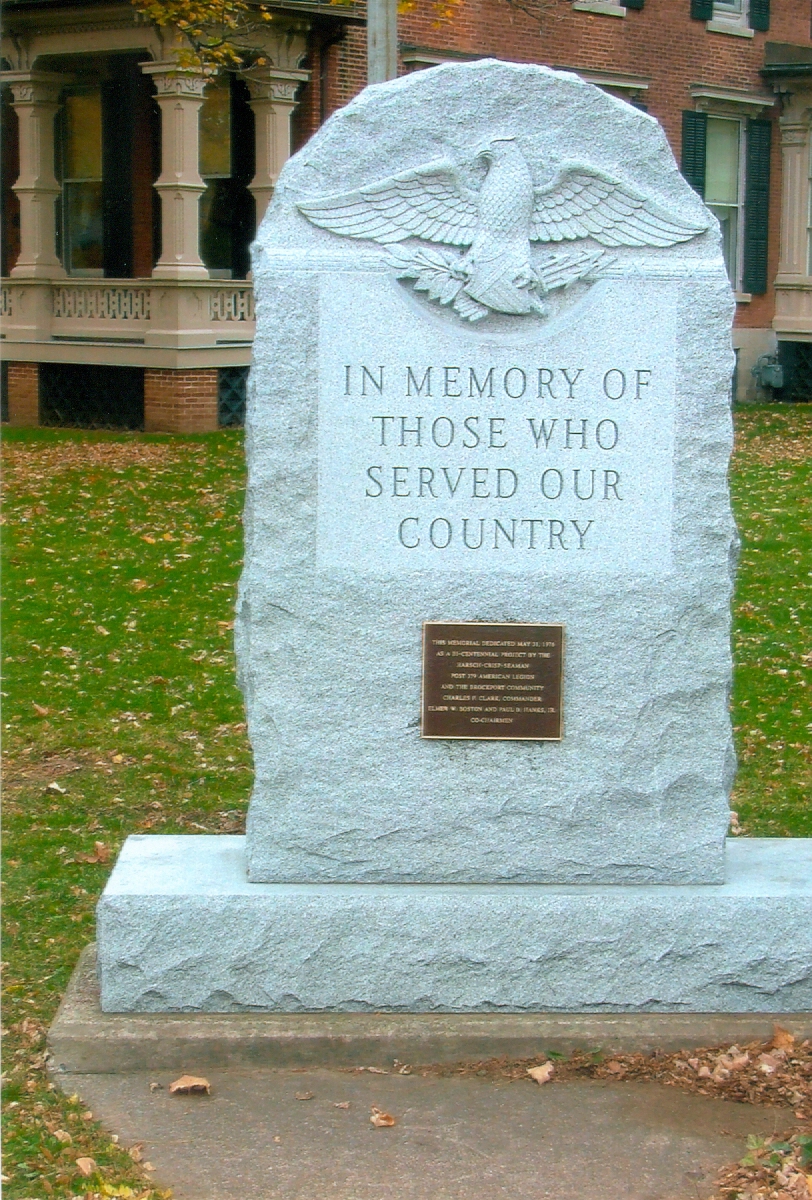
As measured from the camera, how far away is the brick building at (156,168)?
56.9 feet

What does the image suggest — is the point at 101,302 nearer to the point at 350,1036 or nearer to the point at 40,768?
the point at 40,768

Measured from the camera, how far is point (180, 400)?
675 inches

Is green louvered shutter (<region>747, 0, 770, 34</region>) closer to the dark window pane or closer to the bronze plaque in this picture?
the dark window pane

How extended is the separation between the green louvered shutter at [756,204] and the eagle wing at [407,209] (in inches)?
763

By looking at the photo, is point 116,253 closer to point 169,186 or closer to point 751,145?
point 169,186

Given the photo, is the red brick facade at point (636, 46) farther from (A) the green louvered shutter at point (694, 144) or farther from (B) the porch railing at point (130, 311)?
(B) the porch railing at point (130, 311)

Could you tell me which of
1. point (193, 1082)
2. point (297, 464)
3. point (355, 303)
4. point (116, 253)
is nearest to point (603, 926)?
point (193, 1082)

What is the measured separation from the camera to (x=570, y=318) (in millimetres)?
4496

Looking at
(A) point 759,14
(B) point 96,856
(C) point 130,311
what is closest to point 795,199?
(A) point 759,14

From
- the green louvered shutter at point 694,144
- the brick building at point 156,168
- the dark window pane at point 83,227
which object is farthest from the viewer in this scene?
the green louvered shutter at point 694,144

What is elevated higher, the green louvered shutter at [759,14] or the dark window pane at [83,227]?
the green louvered shutter at [759,14]

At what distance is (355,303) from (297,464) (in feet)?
1.54

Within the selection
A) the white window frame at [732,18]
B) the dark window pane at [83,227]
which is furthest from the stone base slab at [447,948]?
the white window frame at [732,18]

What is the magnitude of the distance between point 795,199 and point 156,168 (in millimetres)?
9759
